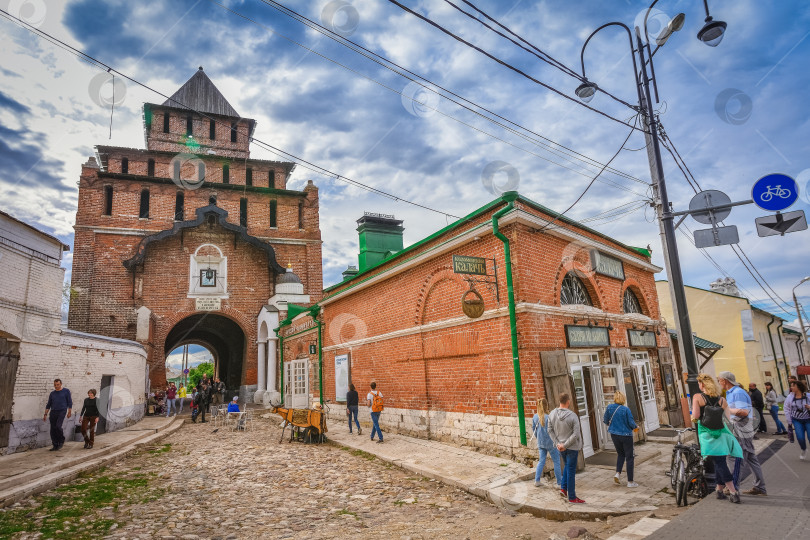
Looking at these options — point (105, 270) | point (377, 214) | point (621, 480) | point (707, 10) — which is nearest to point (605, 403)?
point (621, 480)

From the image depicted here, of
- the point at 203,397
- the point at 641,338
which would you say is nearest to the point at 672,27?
the point at 641,338

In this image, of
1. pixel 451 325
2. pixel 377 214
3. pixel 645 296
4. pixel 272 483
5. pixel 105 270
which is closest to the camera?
pixel 272 483

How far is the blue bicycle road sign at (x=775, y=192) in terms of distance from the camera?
6.16 meters

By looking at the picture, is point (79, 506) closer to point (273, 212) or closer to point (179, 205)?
point (179, 205)

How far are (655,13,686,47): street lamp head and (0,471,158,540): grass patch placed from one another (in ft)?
35.3

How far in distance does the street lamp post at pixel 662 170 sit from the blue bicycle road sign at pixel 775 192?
4.13 ft

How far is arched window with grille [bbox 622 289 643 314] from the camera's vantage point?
13062 millimetres

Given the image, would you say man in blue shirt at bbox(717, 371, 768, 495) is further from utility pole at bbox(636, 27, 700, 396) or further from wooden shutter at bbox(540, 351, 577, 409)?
wooden shutter at bbox(540, 351, 577, 409)

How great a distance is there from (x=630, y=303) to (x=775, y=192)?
7.67m

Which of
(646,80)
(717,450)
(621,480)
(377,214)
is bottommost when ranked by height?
(621,480)

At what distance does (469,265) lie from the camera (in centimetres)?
856

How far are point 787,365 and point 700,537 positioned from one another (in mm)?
33743

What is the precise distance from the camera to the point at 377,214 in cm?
1944

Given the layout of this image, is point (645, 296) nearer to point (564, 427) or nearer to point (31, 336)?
point (564, 427)
